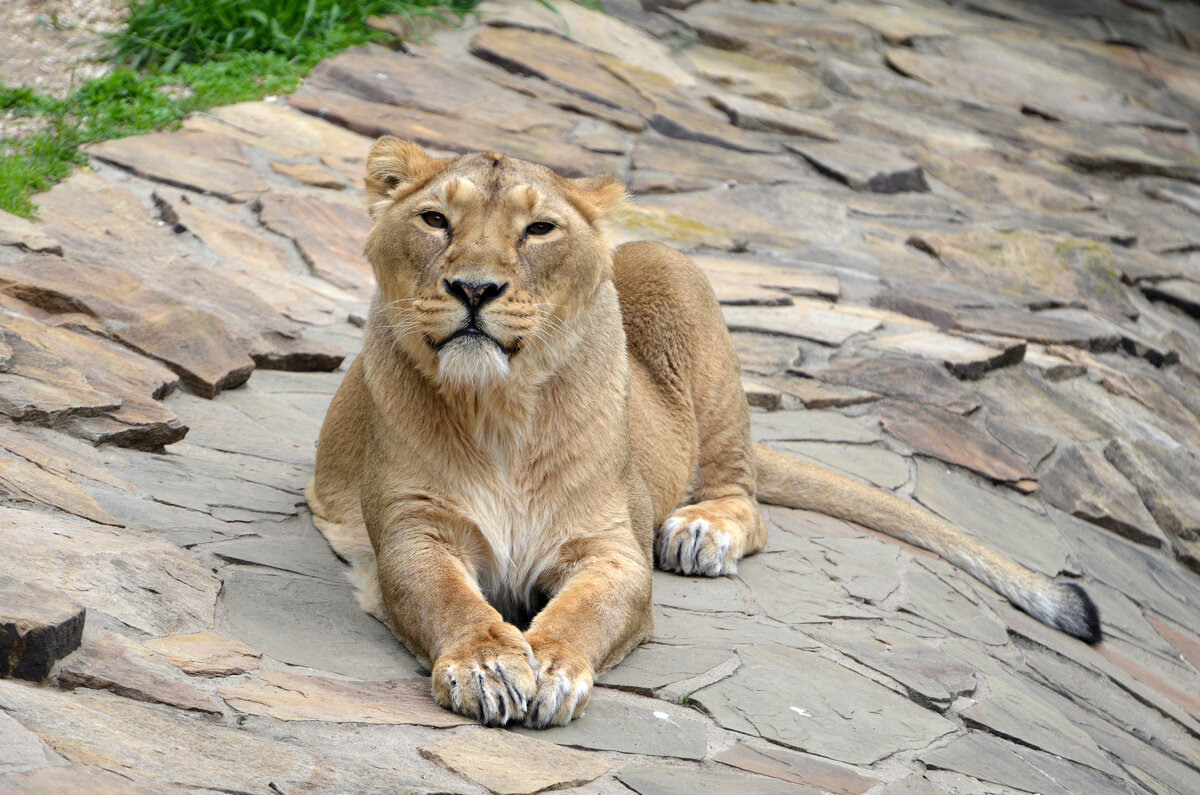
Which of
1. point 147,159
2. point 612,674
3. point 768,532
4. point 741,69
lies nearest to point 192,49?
point 147,159

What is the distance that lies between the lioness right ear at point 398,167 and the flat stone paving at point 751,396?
110 cm

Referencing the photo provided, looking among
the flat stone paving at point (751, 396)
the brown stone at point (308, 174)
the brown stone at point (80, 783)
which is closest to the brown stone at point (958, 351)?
the flat stone paving at point (751, 396)

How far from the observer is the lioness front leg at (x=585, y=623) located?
291 centimetres

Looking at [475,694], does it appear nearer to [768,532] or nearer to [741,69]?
[768,532]

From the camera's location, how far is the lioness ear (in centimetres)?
376

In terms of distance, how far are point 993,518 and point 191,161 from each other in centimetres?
450

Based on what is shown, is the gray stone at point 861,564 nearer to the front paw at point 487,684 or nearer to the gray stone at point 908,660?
the gray stone at point 908,660

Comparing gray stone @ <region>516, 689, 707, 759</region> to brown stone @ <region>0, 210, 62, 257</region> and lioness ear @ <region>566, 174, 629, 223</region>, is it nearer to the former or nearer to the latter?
lioness ear @ <region>566, 174, 629, 223</region>

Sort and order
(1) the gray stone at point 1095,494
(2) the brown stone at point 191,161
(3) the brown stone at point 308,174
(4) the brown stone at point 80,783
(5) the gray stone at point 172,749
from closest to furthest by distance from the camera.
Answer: (4) the brown stone at point 80,783
(5) the gray stone at point 172,749
(1) the gray stone at point 1095,494
(2) the brown stone at point 191,161
(3) the brown stone at point 308,174

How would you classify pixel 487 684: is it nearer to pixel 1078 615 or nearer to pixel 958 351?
pixel 1078 615

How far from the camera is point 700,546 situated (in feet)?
14.0

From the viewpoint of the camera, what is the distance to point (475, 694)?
2855 millimetres

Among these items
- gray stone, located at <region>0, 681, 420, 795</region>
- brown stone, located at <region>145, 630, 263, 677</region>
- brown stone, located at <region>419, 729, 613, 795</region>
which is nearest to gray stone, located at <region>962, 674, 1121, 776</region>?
brown stone, located at <region>419, 729, 613, 795</region>

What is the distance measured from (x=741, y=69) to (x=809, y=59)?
2.81ft
